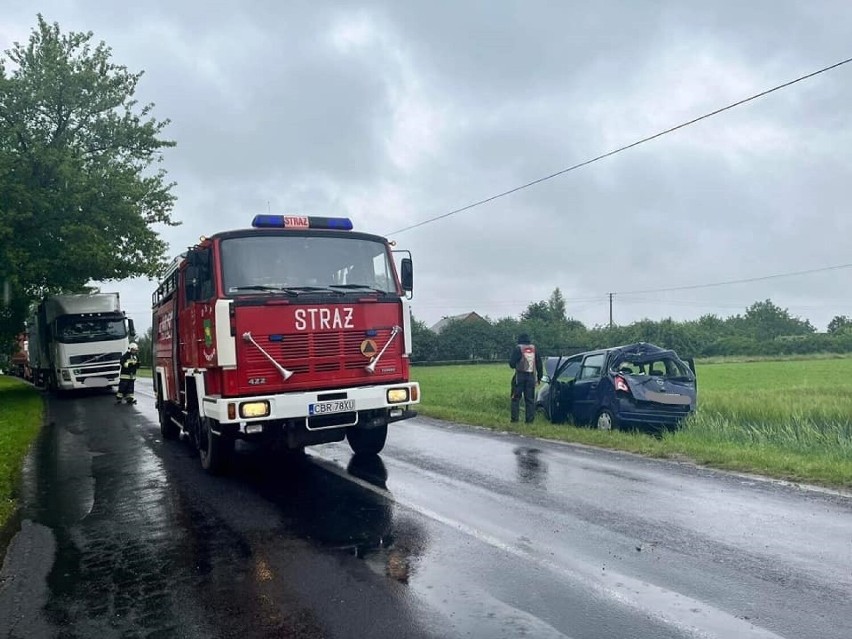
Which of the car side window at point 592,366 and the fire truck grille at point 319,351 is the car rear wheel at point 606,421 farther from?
the fire truck grille at point 319,351

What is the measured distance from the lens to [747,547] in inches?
219

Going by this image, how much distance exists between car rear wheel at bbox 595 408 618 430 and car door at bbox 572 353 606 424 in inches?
7.1

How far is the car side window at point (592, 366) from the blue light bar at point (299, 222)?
19.4 feet

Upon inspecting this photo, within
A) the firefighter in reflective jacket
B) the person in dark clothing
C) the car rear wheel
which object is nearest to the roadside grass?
the firefighter in reflective jacket

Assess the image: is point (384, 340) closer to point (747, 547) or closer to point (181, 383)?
point (181, 383)

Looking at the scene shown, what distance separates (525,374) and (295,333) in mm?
6941

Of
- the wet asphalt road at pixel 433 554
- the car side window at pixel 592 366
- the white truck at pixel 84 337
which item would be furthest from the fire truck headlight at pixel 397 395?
the white truck at pixel 84 337

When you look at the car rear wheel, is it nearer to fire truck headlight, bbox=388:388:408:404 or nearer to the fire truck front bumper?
the fire truck front bumper

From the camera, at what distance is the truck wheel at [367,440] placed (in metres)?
10.2

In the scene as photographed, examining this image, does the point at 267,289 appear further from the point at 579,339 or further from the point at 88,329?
the point at 579,339

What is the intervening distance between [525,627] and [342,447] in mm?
7395

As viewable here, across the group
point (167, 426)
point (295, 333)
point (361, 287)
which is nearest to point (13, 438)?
point (167, 426)

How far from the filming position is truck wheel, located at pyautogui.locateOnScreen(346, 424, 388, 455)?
33.6 feet

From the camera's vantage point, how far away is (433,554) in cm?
555
